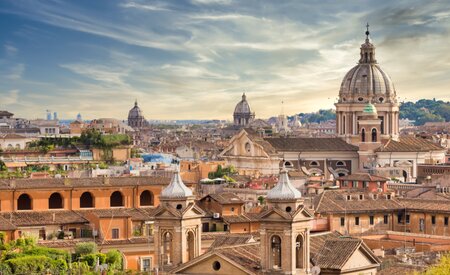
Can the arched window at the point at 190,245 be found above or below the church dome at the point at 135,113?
below

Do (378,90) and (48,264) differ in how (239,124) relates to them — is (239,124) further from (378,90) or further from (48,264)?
(48,264)

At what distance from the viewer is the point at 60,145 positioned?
79.3 metres

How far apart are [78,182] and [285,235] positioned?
58.1 ft

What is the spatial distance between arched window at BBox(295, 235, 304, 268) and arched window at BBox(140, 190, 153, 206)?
17.4 metres

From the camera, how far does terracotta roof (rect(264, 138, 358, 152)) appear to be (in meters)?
75.5

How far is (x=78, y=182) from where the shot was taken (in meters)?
41.2

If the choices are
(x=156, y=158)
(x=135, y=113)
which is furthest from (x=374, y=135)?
(x=135, y=113)

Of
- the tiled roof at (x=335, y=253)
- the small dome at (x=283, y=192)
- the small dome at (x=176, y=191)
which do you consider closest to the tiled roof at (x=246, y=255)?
the tiled roof at (x=335, y=253)

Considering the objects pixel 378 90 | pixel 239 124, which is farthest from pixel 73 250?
pixel 239 124

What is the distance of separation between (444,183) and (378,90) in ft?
87.9

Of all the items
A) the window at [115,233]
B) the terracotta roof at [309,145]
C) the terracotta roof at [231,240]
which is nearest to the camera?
the terracotta roof at [231,240]

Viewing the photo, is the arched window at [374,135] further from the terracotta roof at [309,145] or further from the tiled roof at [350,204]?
the tiled roof at [350,204]

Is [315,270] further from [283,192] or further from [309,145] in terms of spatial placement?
[309,145]

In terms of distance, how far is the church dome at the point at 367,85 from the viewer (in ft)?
270
